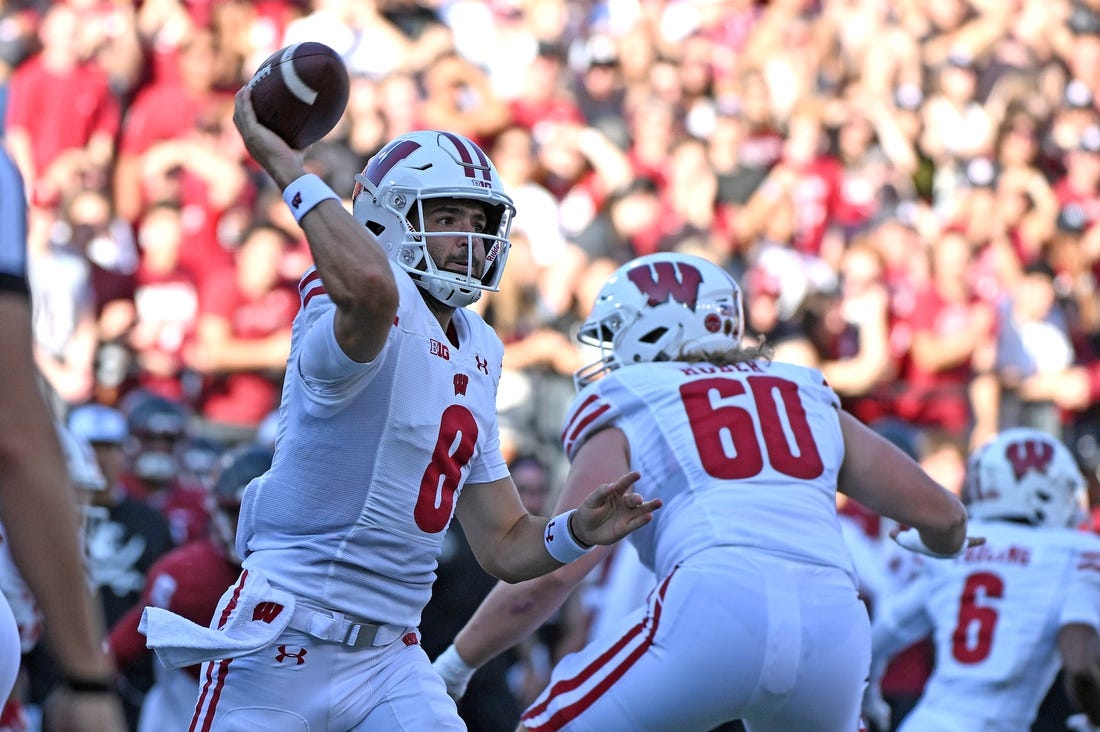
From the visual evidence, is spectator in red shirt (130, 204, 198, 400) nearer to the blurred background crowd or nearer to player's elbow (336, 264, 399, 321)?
the blurred background crowd

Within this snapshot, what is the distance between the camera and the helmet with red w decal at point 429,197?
144 inches

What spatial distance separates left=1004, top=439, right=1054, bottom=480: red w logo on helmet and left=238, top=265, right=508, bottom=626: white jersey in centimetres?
285

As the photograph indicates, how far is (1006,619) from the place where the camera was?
5.49 m

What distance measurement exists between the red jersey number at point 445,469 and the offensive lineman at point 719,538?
0.55 metres

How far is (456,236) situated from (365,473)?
0.58 m

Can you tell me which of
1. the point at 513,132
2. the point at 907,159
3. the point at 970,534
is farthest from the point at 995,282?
the point at 970,534

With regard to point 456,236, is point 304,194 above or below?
above

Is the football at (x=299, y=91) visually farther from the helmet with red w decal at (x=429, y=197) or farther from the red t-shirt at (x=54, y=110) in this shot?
the red t-shirt at (x=54, y=110)

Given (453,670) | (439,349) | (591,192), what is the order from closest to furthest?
(439,349) → (453,670) → (591,192)

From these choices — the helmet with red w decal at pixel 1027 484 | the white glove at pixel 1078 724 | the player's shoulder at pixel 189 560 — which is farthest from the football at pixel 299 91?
the white glove at pixel 1078 724

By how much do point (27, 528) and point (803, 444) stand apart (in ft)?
7.78

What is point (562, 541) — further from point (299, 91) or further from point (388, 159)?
point (299, 91)

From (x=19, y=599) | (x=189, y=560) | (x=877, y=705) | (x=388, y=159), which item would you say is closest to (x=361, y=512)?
(x=388, y=159)

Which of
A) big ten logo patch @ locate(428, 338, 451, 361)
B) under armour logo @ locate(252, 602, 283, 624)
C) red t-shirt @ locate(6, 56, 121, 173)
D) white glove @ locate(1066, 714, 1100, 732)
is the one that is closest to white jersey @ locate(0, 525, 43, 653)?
under armour logo @ locate(252, 602, 283, 624)
